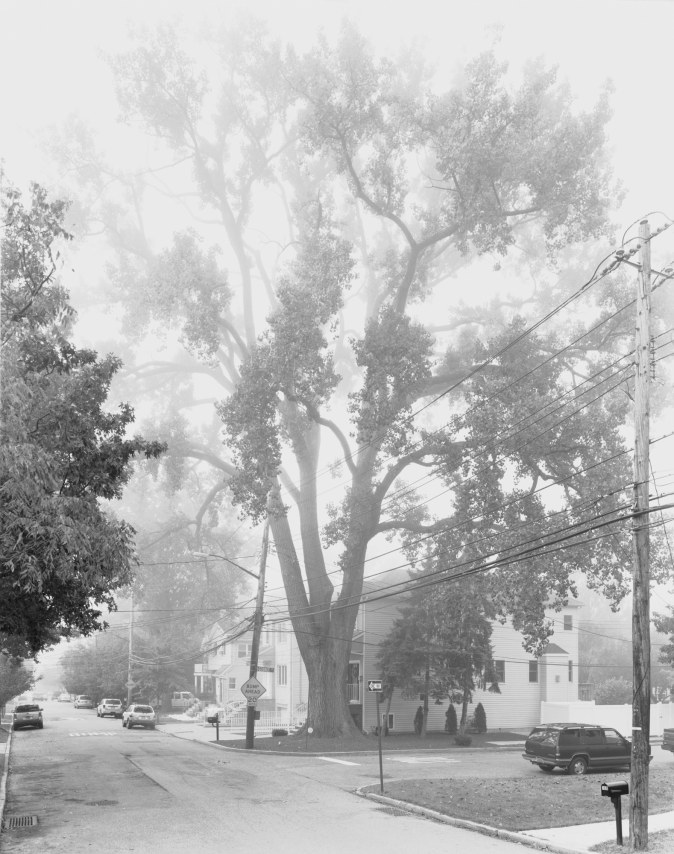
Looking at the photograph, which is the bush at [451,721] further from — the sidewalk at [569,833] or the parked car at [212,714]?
the sidewalk at [569,833]

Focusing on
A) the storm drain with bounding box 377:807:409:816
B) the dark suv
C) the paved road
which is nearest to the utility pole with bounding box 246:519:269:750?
the paved road

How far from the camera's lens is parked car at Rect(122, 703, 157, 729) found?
51.6m

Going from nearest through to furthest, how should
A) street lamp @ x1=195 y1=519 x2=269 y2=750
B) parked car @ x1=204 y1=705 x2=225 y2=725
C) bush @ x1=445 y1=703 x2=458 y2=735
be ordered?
street lamp @ x1=195 y1=519 x2=269 y2=750
bush @ x1=445 y1=703 x2=458 y2=735
parked car @ x1=204 y1=705 x2=225 y2=725

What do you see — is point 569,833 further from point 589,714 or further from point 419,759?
point 589,714

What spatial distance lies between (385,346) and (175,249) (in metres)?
11.0

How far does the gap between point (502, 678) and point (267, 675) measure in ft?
75.1

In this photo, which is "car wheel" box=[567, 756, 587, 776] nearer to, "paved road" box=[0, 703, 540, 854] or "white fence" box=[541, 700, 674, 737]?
"paved road" box=[0, 703, 540, 854]

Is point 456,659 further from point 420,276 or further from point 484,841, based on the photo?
point 484,841

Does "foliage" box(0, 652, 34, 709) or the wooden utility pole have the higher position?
the wooden utility pole

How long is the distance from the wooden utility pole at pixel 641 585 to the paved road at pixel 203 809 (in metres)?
2.26

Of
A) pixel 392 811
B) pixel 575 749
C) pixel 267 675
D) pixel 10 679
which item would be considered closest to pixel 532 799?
pixel 392 811

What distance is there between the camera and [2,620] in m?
13.9

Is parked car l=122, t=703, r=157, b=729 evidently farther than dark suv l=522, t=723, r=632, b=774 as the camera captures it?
Yes

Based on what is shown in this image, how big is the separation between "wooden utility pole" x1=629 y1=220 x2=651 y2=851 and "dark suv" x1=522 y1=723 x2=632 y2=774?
1342 centimetres
